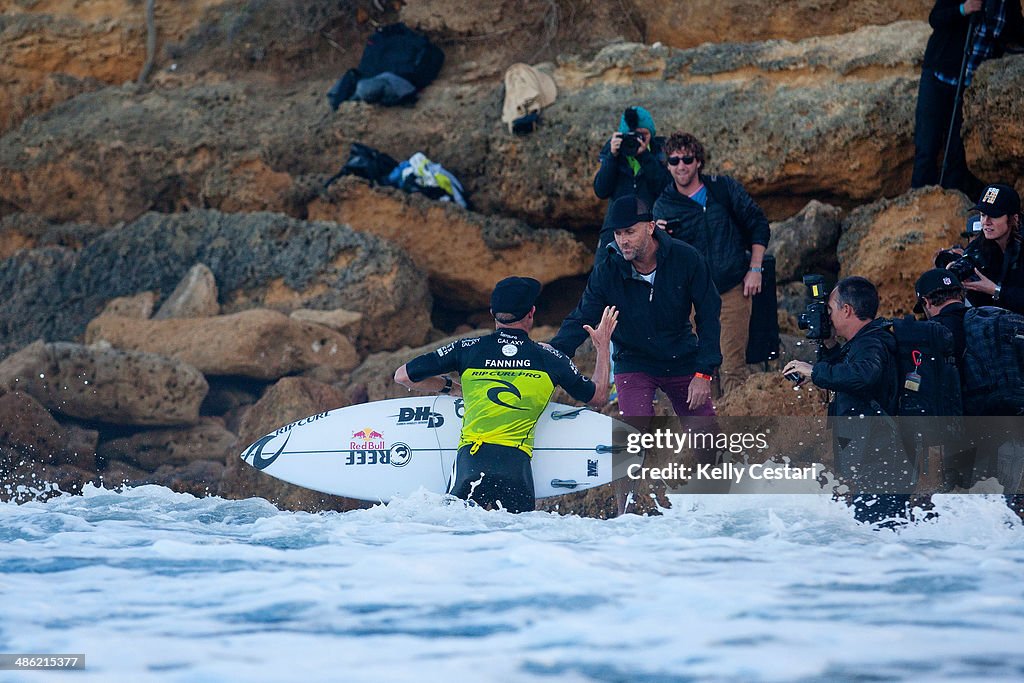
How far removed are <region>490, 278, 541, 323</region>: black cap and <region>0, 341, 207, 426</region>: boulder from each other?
3842 mm

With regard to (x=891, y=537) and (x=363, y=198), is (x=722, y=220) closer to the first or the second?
(x=891, y=537)

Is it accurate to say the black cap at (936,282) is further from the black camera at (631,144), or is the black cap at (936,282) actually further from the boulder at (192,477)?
the boulder at (192,477)

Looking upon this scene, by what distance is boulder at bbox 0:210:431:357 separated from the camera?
1078 cm

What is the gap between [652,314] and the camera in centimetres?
655

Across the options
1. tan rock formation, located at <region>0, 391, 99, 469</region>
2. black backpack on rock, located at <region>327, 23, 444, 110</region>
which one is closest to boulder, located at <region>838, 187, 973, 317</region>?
black backpack on rock, located at <region>327, 23, 444, 110</region>

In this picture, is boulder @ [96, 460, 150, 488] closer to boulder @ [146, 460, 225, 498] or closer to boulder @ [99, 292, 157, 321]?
boulder @ [146, 460, 225, 498]

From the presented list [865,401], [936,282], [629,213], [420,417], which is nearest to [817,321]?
[865,401]

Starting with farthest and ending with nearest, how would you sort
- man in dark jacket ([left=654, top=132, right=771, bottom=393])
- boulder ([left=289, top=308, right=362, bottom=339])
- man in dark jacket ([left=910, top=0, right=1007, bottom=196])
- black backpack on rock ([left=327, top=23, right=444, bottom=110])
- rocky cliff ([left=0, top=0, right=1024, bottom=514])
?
black backpack on rock ([left=327, top=23, right=444, bottom=110]) → boulder ([left=289, top=308, right=362, bottom=339]) → rocky cliff ([left=0, top=0, right=1024, bottom=514]) → man in dark jacket ([left=910, top=0, right=1007, bottom=196]) → man in dark jacket ([left=654, top=132, right=771, bottom=393])

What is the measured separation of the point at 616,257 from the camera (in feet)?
21.5

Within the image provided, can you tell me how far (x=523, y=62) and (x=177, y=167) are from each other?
144 inches

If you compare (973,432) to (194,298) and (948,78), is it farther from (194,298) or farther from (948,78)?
(194,298)

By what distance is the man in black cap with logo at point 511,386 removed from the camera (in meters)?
6.31

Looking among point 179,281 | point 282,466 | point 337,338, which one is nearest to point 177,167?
point 179,281

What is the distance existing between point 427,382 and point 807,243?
12.6ft
